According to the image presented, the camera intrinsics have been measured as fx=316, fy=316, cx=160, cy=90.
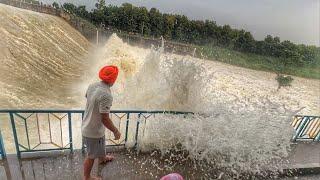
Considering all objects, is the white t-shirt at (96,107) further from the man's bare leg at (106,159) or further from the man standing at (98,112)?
the man's bare leg at (106,159)

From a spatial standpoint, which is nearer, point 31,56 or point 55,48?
point 31,56

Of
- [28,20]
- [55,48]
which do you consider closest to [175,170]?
[55,48]

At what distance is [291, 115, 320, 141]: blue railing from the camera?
7.05 meters

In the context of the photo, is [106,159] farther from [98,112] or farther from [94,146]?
[98,112]

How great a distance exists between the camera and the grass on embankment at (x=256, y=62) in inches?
1433

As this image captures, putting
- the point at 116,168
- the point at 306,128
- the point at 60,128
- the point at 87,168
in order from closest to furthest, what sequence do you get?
the point at 87,168
the point at 116,168
the point at 60,128
the point at 306,128

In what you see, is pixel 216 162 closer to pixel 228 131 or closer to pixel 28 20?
pixel 228 131

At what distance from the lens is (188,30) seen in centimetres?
4841

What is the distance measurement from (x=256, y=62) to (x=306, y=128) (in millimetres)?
34611

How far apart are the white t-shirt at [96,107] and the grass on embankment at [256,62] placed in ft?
102

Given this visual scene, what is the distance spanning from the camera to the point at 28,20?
21.5m

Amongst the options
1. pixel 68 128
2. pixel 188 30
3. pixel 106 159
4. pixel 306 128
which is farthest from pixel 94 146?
pixel 188 30

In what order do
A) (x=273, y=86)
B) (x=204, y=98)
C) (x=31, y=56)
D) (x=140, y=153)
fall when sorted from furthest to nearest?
1. (x=273, y=86)
2. (x=31, y=56)
3. (x=204, y=98)
4. (x=140, y=153)

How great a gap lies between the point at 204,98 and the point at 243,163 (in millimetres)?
1637
